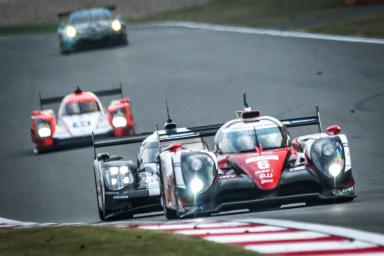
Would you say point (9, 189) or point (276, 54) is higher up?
point (276, 54)

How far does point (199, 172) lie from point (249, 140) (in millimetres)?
1407

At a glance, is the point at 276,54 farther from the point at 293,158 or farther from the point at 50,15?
the point at 50,15

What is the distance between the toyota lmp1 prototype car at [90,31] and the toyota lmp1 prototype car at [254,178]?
2744 centimetres

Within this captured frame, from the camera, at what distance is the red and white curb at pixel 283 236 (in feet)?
34.6

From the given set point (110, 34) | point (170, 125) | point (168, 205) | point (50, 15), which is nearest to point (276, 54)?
point (110, 34)

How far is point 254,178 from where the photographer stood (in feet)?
46.4

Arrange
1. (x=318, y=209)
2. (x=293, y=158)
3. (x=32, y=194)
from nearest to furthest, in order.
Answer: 1. (x=318, y=209)
2. (x=293, y=158)
3. (x=32, y=194)

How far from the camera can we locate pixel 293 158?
15.0 m

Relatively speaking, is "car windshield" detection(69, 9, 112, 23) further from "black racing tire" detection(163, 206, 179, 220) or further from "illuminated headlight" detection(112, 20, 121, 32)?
"black racing tire" detection(163, 206, 179, 220)

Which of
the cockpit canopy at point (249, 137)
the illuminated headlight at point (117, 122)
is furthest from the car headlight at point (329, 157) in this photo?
the illuminated headlight at point (117, 122)

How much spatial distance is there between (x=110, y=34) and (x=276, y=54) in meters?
8.66

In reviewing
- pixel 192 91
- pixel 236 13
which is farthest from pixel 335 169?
pixel 236 13

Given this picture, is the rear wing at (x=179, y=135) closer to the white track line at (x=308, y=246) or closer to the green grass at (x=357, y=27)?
the white track line at (x=308, y=246)

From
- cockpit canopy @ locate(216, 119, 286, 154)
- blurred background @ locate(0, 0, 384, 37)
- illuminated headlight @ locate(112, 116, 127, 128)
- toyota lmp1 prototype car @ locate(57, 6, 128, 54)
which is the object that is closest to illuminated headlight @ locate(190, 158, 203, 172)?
cockpit canopy @ locate(216, 119, 286, 154)
